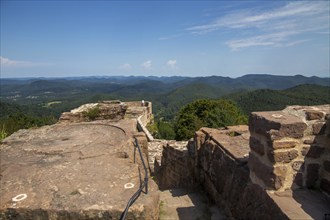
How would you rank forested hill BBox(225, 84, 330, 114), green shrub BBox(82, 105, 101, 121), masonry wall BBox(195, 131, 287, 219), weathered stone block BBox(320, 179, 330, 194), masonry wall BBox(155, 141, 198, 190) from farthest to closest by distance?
forested hill BBox(225, 84, 330, 114), green shrub BBox(82, 105, 101, 121), masonry wall BBox(155, 141, 198, 190), masonry wall BBox(195, 131, 287, 219), weathered stone block BBox(320, 179, 330, 194)

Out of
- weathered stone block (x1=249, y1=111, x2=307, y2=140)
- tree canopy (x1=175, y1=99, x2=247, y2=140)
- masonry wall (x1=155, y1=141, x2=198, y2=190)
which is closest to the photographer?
weathered stone block (x1=249, y1=111, x2=307, y2=140)

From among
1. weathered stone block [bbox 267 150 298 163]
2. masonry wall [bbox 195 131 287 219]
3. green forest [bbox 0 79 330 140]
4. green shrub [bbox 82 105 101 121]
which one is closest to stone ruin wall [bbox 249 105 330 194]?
weathered stone block [bbox 267 150 298 163]

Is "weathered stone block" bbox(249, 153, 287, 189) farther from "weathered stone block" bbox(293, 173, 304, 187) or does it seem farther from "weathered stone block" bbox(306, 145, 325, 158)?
"weathered stone block" bbox(306, 145, 325, 158)

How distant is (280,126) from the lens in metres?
2.68

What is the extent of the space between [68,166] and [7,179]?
705 millimetres

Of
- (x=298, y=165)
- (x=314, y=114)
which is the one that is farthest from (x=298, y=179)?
(x=314, y=114)

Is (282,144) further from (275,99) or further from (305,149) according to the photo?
(275,99)

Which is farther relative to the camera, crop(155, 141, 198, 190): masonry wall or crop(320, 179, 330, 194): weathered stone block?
crop(155, 141, 198, 190): masonry wall

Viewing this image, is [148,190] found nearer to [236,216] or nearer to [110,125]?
[236,216]

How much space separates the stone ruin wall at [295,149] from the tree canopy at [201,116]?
15403mm

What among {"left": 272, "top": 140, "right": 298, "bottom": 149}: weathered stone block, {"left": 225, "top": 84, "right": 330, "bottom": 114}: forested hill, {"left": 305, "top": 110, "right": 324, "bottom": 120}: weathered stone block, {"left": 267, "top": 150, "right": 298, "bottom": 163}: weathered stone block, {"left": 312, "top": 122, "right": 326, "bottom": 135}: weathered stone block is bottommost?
{"left": 225, "top": 84, "right": 330, "bottom": 114}: forested hill

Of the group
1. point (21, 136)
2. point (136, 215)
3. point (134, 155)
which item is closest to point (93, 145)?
point (134, 155)

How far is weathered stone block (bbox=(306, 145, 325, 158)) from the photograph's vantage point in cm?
282

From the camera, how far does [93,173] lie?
327cm
